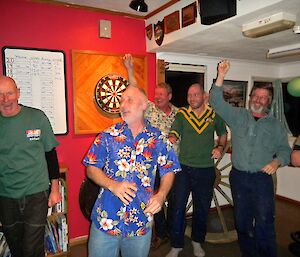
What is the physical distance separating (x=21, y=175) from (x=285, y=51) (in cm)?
274

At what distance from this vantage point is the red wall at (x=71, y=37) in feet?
7.98

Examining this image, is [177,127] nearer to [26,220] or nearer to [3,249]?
[26,220]

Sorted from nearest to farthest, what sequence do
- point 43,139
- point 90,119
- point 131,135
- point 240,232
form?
point 131,135 → point 43,139 → point 240,232 → point 90,119

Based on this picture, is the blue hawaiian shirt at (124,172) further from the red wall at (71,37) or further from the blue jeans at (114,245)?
the red wall at (71,37)

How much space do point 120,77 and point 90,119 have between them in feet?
1.88

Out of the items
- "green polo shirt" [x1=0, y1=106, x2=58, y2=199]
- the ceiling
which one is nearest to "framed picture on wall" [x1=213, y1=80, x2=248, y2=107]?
the ceiling

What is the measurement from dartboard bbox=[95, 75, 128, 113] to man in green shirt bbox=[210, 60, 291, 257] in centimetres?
116

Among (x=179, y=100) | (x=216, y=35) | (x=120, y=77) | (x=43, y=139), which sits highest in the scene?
(x=216, y=35)

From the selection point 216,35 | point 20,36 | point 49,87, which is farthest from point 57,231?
point 216,35

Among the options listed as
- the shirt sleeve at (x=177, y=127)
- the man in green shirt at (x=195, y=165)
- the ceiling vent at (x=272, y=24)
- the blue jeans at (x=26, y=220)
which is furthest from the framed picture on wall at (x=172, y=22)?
the blue jeans at (x=26, y=220)

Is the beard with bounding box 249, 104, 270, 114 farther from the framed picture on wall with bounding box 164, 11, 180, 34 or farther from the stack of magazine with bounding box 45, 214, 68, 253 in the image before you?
the stack of magazine with bounding box 45, 214, 68, 253

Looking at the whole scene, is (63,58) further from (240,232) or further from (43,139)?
(240,232)

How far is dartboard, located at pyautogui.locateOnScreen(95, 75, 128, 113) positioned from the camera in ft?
9.28

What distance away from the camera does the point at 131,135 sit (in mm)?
1476
